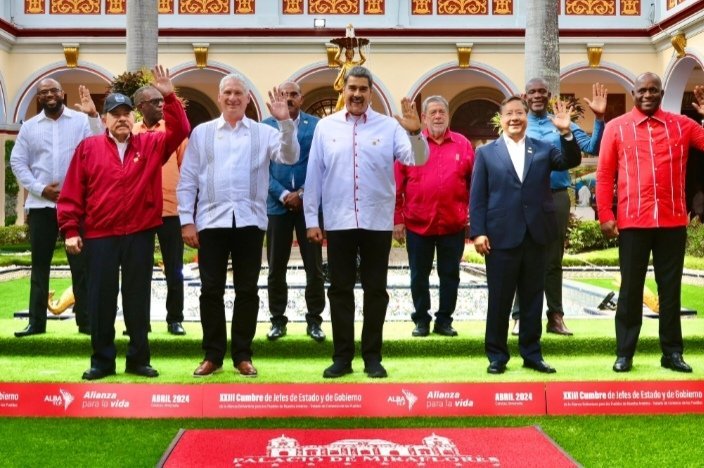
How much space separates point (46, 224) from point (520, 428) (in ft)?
11.4

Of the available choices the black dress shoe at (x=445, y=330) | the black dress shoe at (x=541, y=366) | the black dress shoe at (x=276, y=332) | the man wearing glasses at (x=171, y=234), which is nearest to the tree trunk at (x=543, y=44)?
the black dress shoe at (x=445, y=330)

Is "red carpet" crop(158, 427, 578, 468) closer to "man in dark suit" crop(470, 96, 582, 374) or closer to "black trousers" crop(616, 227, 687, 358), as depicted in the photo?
"man in dark suit" crop(470, 96, 582, 374)

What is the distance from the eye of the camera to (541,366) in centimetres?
504

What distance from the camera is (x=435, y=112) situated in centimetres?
→ 574

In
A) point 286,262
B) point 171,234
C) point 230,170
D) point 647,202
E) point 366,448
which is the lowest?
point 366,448

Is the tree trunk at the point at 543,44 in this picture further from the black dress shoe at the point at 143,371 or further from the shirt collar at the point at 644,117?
the black dress shoe at the point at 143,371

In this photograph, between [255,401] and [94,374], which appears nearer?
[255,401]

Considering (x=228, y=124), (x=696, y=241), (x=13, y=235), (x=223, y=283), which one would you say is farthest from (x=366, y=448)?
(x=13, y=235)

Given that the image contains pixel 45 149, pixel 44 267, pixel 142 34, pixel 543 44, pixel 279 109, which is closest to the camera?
pixel 279 109

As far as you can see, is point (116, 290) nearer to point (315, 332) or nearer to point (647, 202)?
point (315, 332)

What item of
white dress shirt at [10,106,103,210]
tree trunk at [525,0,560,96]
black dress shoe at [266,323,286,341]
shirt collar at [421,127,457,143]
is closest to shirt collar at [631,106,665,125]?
shirt collar at [421,127,457,143]

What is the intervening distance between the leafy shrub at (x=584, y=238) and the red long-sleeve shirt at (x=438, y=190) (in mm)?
9879

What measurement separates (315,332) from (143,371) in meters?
1.22

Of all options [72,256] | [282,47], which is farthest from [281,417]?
[282,47]
